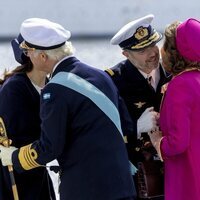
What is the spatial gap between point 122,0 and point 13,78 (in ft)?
47.3

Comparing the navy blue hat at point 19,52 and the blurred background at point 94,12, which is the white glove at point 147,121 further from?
the blurred background at point 94,12

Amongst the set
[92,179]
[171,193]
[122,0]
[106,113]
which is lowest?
[122,0]

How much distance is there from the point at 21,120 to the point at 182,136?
732 mm

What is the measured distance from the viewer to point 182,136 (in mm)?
2689

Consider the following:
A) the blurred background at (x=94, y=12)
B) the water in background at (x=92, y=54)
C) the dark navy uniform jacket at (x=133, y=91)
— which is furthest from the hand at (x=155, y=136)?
the blurred background at (x=94, y=12)

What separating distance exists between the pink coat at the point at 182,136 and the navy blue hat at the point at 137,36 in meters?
0.34

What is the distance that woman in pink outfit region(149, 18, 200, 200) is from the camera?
2.68m

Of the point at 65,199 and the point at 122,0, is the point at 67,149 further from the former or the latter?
the point at 122,0

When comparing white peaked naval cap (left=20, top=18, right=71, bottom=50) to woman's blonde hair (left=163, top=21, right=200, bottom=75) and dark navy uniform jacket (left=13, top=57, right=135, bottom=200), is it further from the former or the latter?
woman's blonde hair (left=163, top=21, right=200, bottom=75)

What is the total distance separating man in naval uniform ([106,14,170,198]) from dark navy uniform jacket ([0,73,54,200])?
1.28 feet

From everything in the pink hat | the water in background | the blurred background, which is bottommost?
the blurred background

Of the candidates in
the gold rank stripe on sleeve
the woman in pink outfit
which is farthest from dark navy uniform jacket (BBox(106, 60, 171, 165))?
the gold rank stripe on sleeve

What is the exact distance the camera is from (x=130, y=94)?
3059 mm

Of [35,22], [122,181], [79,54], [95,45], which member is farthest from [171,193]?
[95,45]
